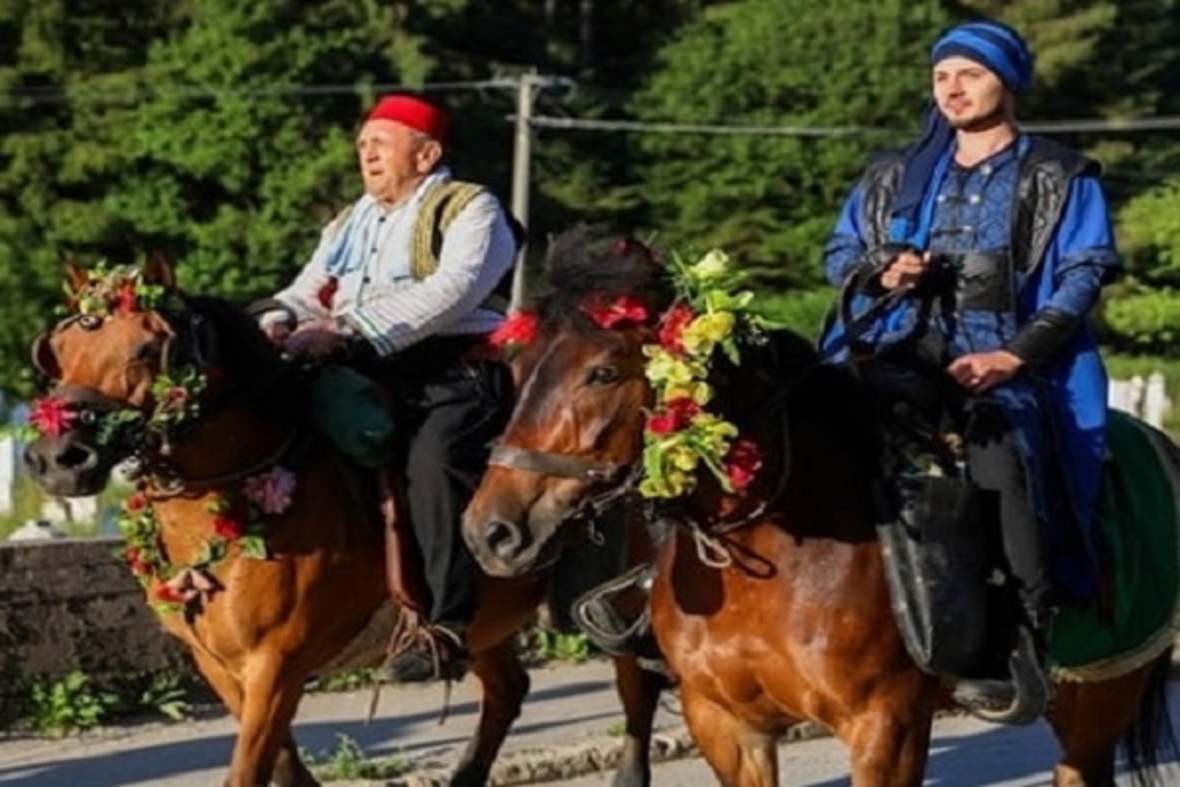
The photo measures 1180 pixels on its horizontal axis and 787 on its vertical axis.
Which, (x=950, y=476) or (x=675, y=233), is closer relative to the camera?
(x=950, y=476)

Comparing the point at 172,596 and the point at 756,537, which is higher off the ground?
the point at 756,537

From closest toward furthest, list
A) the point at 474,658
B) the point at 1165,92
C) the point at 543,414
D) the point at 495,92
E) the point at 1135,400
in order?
the point at 543,414 → the point at 474,658 → the point at 1135,400 → the point at 495,92 → the point at 1165,92

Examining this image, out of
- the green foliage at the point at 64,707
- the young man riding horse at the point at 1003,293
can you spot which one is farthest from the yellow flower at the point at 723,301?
the green foliage at the point at 64,707

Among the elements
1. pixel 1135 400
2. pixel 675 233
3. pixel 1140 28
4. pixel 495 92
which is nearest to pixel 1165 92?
pixel 1140 28

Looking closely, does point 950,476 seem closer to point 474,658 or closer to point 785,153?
point 474,658

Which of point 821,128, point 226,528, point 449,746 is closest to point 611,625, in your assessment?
point 226,528

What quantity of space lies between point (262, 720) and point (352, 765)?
7.73 feet

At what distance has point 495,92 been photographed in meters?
53.0

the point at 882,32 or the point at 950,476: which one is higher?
the point at 950,476

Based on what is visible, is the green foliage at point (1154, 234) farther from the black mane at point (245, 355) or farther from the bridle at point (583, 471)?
the bridle at point (583, 471)

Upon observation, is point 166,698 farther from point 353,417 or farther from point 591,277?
A: point 591,277

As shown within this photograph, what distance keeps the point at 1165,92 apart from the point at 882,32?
696cm

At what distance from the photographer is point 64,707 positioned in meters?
11.7

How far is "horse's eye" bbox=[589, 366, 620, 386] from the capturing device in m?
6.18
